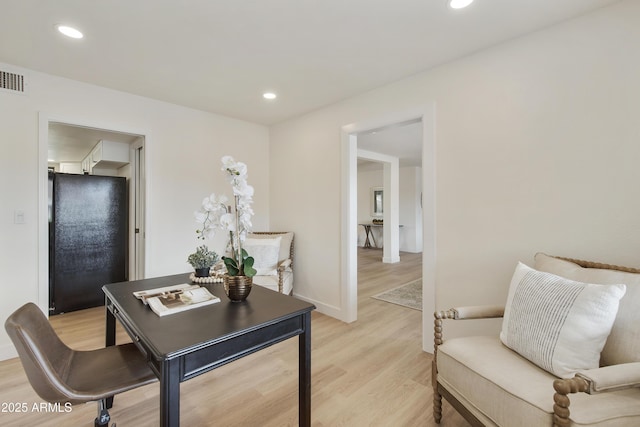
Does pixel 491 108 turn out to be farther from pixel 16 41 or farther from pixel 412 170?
pixel 412 170

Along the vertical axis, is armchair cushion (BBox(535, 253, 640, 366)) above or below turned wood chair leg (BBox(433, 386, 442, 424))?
above

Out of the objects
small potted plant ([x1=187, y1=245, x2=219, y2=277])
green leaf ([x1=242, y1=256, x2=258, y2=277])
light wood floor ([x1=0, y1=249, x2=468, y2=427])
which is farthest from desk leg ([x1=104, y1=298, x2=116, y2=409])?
green leaf ([x1=242, y1=256, x2=258, y2=277])

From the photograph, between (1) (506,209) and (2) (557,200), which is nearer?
(2) (557,200)

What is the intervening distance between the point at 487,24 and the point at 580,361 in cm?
204

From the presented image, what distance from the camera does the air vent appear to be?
2461mm

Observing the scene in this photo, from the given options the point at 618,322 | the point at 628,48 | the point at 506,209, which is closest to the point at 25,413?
the point at 618,322

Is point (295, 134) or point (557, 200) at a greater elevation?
point (295, 134)

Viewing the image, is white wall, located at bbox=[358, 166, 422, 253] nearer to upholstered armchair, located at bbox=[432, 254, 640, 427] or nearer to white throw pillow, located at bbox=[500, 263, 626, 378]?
upholstered armchair, located at bbox=[432, 254, 640, 427]

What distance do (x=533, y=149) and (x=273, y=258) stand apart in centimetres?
282

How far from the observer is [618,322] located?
128cm

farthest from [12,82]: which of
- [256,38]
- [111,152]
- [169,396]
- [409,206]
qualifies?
[409,206]

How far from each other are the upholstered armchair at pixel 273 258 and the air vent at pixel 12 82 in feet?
8.21

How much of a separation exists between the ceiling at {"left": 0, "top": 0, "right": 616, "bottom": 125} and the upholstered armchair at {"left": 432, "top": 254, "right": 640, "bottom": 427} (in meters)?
1.66

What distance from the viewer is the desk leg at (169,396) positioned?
39.0 inches
